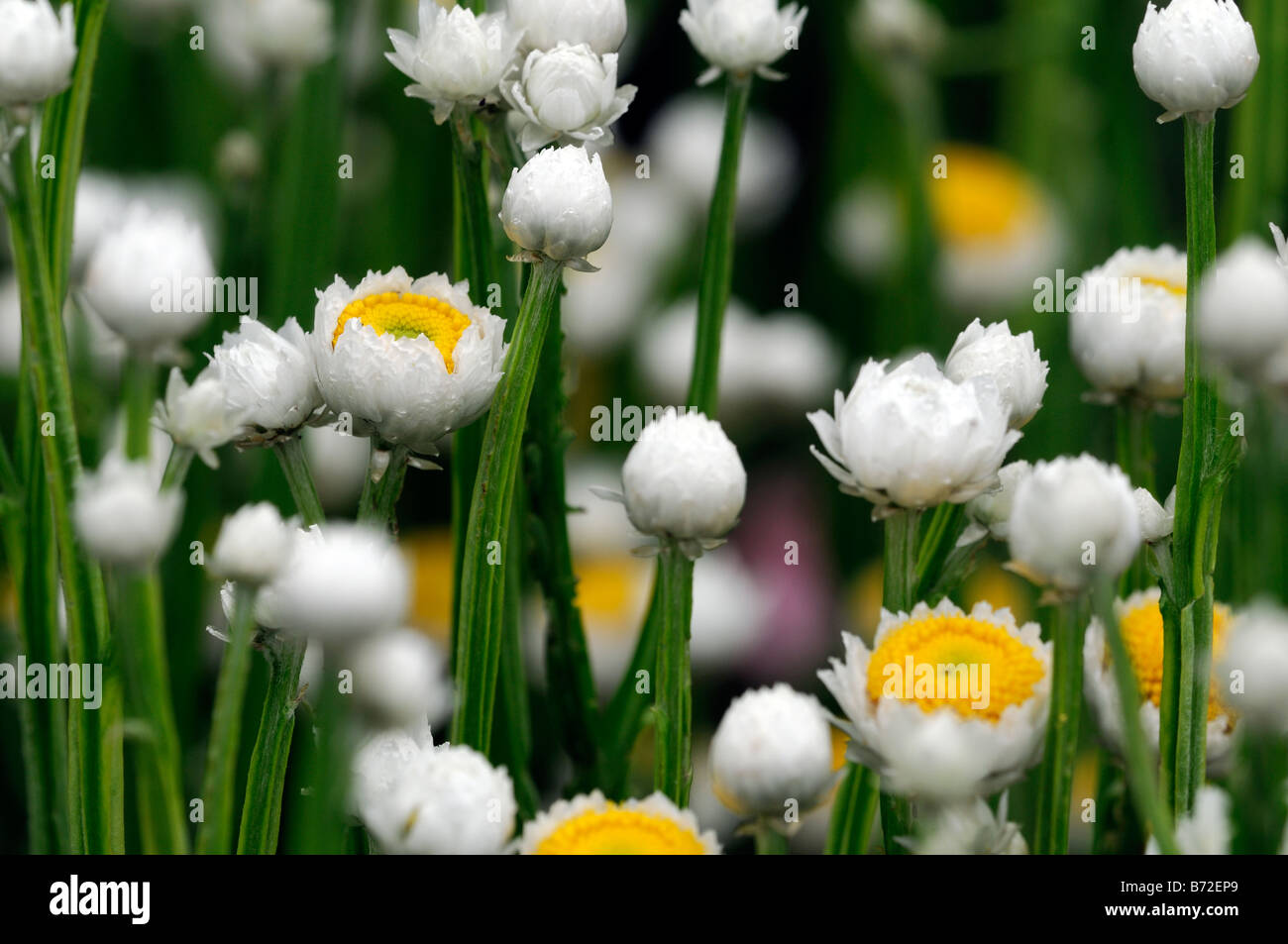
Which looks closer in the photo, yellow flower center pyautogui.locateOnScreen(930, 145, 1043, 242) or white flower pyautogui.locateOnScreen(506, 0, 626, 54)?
white flower pyautogui.locateOnScreen(506, 0, 626, 54)

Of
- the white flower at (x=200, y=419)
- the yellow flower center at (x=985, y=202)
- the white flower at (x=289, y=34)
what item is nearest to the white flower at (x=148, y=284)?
the white flower at (x=200, y=419)

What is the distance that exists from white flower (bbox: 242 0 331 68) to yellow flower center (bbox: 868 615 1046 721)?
481mm

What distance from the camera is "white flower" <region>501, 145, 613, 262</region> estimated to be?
0.40 meters

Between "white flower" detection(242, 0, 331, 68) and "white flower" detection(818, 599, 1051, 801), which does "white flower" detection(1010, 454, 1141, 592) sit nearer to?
"white flower" detection(818, 599, 1051, 801)

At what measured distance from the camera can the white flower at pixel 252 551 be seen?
1.04ft

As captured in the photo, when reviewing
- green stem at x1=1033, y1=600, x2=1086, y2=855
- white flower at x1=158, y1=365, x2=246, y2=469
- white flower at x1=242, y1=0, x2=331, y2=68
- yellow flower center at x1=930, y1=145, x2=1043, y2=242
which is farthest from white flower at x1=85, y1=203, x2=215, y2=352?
yellow flower center at x1=930, y1=145, x2=1043, y2=242

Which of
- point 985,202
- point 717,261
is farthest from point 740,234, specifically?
point 717,261

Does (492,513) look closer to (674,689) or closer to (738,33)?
(674,689)

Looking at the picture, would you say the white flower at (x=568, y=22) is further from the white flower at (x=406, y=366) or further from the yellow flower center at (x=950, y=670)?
the yellow flower center at (x=950, y=670)

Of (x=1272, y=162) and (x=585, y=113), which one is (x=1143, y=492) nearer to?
(x=585, y=113)

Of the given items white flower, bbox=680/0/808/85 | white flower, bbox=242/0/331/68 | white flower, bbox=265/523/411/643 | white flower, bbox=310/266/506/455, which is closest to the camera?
white flower, bbox=265/523/411/643

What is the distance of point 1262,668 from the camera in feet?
0.97

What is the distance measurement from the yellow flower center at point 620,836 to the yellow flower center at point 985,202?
0.83 metres

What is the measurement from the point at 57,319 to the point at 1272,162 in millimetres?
568
